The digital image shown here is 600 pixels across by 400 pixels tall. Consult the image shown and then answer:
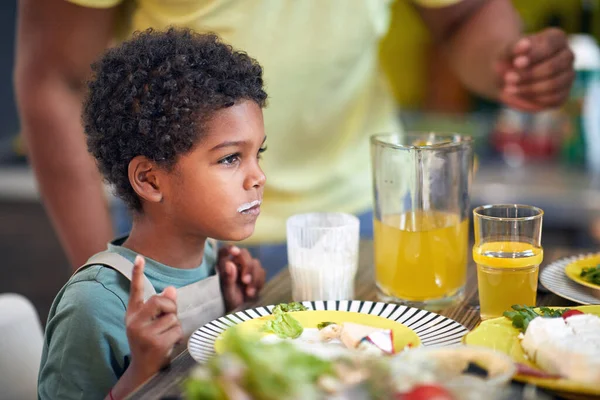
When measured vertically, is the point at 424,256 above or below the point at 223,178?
below

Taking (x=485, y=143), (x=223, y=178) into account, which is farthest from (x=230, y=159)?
(x=485, y=143)

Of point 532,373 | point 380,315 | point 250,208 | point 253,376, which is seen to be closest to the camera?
point 253,376

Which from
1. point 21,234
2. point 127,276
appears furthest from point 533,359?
point 21,234

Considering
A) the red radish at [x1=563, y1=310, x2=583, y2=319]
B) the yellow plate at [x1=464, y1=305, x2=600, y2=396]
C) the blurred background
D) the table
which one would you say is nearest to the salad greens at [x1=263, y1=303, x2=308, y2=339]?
the table

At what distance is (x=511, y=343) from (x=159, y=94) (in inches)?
22.5

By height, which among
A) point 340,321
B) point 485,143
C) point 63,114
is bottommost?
point 485,143

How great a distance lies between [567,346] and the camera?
2.72ft

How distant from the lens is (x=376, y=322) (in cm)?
102

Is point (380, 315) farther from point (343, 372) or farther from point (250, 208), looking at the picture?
point (343, 372)

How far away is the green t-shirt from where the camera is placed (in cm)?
104

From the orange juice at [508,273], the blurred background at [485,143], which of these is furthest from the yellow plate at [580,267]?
the blurred background at [485,143]

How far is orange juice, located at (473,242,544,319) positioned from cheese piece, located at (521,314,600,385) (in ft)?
0.53

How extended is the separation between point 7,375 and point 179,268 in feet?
1.19

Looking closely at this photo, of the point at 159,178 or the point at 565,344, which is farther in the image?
the point at 159,178
